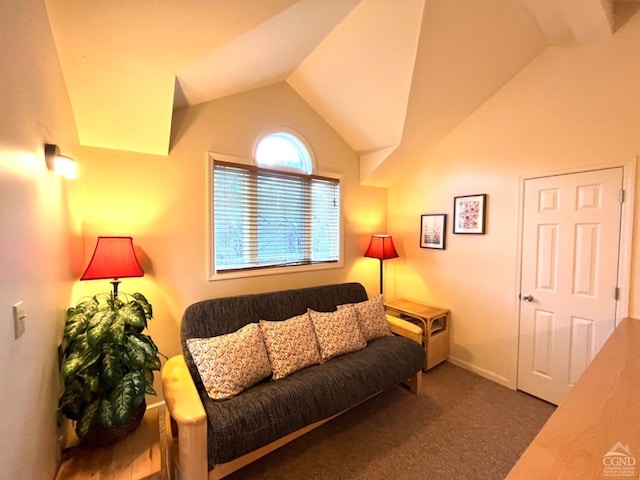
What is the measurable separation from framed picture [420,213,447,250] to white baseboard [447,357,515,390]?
1.26 m

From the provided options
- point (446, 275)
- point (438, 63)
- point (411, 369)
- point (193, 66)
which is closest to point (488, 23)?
point (438, 63)

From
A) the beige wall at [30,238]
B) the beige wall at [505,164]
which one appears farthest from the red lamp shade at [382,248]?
the beige wall at [30,238]

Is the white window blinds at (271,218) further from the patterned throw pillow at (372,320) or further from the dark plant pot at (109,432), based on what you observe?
the dark plant pot at (109,432)

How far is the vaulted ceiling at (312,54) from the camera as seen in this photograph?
141cm

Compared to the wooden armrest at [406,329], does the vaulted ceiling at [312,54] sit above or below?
above

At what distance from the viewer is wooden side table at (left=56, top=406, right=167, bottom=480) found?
4.70ft

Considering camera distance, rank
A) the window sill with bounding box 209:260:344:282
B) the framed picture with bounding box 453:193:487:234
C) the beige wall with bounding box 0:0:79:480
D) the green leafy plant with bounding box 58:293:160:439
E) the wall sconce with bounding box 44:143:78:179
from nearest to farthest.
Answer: the beige wall with bounding box 0:0:79:480 < the wall sconce with bounding box 44:143:78:179 < the green leafy plant with bounding box 58:293:160:439 < the window sill with bounding box 209:260:344:282 < the framed picture with bounding box 453:193:487:234

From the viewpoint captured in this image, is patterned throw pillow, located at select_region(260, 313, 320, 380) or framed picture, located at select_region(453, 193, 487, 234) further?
framed picture, located at select_region(453, 193, 487, 234)

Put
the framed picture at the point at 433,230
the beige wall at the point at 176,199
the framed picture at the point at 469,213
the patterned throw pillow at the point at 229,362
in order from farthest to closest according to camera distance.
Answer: the framed picture at the point at 433,230
the framed picture at the point at 469,213
the beige wall at the point at 176,199
the patterned throw pillow at the point at 229,362

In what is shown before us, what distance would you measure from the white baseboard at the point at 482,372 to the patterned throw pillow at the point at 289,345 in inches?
71.5

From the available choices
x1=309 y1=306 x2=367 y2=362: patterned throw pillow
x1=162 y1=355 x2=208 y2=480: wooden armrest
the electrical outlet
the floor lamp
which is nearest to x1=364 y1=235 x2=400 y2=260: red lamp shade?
the floor lamp

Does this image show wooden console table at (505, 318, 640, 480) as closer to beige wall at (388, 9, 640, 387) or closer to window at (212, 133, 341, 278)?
beige wall at (388, 9, 640, 387)

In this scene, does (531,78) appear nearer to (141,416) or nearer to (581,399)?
(581,399)

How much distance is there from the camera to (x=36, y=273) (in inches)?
47.1
